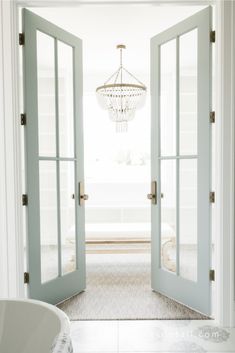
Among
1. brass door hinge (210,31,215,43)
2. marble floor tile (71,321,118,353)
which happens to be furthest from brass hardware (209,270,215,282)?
brass door hinge (210,31,215,43)

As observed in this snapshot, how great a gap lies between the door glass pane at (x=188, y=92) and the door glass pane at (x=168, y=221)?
0.97ft

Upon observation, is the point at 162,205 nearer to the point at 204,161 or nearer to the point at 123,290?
the point at 204,161

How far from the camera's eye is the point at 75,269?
3250 millimetres

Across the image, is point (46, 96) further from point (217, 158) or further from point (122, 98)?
point (122, 98)

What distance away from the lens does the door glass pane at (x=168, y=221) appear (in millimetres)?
3111

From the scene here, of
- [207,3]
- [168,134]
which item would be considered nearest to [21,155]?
[168,134]

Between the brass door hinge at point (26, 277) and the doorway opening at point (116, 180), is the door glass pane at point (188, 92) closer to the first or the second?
the doorway opening at point (116, 180)

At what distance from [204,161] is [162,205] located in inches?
27.8

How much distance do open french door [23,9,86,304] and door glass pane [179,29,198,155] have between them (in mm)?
947

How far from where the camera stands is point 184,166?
9.82 feet

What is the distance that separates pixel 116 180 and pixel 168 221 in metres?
2.88

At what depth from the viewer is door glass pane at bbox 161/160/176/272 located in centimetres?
311

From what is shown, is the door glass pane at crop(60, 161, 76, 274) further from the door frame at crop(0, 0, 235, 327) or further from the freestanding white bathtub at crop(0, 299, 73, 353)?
the freestanding white bathtub at crop(0, 299, 73, 353)

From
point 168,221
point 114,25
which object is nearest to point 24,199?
point 168,221
